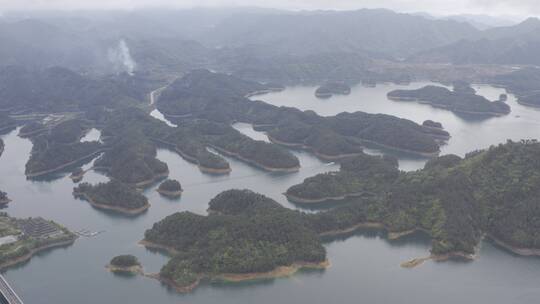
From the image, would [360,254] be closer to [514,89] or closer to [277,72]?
[514,89]

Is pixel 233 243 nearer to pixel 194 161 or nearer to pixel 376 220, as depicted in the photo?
pixel 376 220

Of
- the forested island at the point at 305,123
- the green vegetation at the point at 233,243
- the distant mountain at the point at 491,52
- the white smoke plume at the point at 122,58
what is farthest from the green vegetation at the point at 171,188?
the distant mountain at the point at 491,52

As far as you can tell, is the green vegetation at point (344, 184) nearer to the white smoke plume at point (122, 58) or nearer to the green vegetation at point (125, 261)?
the green vegetation at point (125, 261)

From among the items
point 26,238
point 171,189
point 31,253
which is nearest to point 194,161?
point 171,189

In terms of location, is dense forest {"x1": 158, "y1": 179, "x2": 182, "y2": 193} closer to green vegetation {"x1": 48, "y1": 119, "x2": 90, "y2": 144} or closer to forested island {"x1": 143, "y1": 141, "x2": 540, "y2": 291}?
forested island {"x1": 143, "y1": 141, "x2": 540, "y2": 291}

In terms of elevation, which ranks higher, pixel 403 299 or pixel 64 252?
pixel 403 299

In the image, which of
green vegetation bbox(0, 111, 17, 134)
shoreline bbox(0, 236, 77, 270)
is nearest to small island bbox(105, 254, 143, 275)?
shoreline bbox(0, 236, 77, 270)

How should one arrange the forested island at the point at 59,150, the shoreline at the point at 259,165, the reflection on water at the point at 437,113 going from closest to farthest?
the shoreline at the point at 259,165, the forested island at the point at 59,150, the reflection on water at the point at 437,113

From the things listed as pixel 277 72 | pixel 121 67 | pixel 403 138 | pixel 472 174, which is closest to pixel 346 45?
pixel 277 72
